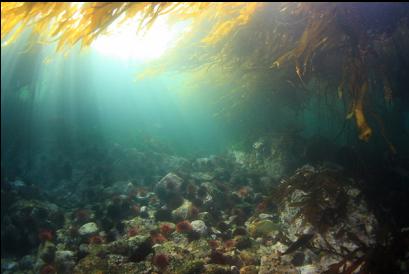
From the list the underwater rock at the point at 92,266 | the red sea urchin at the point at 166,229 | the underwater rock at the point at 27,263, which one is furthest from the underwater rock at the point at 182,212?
the underwater rock at the point at 27,263

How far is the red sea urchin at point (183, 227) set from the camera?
7121 millimetres

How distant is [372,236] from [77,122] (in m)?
21.1

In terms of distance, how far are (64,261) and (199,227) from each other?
2858mm

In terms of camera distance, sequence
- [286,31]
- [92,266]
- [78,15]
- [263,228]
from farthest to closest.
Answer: [263,228]
[92,266]
[286,31]
[78,15]

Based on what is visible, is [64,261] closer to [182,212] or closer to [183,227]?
[183,227]

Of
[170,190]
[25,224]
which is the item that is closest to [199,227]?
[170,190]

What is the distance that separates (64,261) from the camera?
6742mm

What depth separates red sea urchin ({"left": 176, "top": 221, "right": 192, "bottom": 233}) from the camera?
7121 mm

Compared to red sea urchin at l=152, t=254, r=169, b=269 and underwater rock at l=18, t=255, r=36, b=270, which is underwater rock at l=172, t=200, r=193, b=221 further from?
underwater rock at l=18, t=255, r=36, b=270

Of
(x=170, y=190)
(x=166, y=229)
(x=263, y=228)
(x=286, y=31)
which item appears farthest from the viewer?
(x=170, y=190)

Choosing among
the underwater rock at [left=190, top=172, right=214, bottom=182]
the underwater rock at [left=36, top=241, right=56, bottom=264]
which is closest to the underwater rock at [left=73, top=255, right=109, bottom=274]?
the underwater rock at [left=36, top=241, right=56, bottom=264]

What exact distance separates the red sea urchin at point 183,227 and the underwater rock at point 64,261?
2.24 meters

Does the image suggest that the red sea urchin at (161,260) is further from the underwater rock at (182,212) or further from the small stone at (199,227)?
the underwater rock at (182,212)

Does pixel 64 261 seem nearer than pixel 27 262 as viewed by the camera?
Yes
